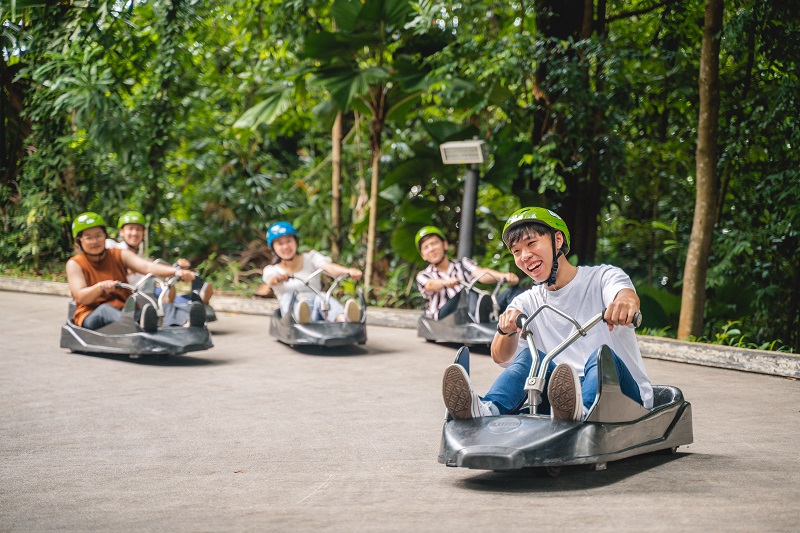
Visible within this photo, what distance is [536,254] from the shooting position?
195 inches

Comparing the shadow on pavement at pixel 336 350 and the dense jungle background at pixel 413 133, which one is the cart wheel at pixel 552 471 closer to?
the shadow on pavement at pixel 336 350

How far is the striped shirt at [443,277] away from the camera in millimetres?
10617

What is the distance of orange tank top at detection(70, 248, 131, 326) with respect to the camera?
930 centimetres

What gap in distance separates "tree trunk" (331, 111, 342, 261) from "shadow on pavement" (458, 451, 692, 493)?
407 inches

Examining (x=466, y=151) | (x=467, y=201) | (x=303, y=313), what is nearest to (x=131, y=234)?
(x=303, y=313)

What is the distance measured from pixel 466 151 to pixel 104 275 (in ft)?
13.7

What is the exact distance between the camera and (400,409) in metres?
6.82

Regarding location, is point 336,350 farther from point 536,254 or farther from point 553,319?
point 536,254

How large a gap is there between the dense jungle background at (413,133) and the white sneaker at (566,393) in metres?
5.64

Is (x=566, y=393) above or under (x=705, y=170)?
under

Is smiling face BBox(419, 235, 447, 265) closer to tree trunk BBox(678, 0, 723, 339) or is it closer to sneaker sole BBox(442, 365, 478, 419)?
tree trunk BBox(678, 0, 723, 339)

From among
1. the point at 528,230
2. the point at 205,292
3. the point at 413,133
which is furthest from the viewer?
the point at 413,133

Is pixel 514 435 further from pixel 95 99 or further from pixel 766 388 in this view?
pixel 95 99

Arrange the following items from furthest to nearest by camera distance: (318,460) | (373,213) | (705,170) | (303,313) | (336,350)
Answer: (373,213)
(336,350)
(303,313)
(705,170)
(318,460)
